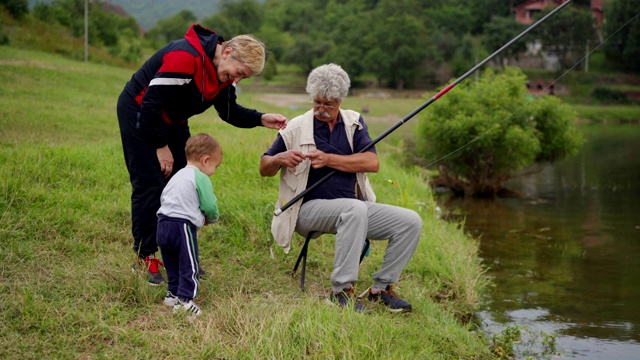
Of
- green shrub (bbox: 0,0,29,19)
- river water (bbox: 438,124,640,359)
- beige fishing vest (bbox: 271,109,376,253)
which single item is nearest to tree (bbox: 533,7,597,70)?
river water (bbox: 438,124,640,359)

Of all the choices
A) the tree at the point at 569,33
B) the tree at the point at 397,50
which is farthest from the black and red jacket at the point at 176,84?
the tree at the point at 397,50

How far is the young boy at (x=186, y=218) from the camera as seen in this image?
4.48 metres

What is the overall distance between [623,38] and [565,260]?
5.50 m

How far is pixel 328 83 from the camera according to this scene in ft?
15.9

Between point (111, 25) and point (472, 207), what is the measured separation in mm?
33690

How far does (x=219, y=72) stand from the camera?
4.70m

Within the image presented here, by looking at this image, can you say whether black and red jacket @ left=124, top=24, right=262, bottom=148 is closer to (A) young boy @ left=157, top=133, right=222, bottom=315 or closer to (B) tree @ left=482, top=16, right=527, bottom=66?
(A) young boy @ left=157, top=133, right=222, bottom=315

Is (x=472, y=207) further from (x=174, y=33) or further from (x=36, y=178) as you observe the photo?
(x=174, y=33)

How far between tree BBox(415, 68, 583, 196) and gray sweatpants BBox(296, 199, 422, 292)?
9055mm

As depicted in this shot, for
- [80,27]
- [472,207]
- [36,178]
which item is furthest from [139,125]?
[80,27]

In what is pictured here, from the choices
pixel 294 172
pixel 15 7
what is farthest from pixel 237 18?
pixel 294 172

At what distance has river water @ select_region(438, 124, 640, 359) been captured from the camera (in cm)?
610

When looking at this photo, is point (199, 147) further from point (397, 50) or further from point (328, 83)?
point (397, 50)

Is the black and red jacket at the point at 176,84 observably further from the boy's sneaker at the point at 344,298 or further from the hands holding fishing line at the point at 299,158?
the boy's sneaker at the point at 344,298
